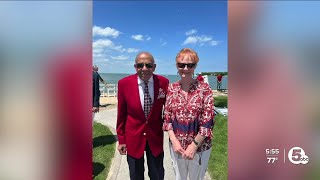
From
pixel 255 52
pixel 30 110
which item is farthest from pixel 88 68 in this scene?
pixel 255 52

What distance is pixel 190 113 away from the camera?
8.34ft

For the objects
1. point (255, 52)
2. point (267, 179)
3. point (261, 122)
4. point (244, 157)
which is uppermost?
point (255, 52)

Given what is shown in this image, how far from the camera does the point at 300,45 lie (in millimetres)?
1810

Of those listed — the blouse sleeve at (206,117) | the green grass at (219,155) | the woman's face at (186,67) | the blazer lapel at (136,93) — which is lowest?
the green grass at (219,155)

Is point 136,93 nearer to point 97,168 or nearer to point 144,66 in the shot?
point 144,66

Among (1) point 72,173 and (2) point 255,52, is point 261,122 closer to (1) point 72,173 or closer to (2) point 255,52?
(2) point 255,52

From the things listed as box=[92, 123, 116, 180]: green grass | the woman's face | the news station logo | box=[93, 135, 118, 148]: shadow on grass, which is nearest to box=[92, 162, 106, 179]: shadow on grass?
box=[92, 123, 116, 180]: green grass

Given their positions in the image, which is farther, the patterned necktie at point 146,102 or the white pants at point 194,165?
the patterned necktie at point 146,102

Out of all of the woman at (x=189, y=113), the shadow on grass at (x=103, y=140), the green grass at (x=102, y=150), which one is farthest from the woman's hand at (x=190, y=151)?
the shadow on grass at (x=103, y=140)

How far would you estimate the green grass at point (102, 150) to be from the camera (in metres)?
5.18

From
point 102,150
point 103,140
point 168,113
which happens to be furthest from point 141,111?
point 103,140

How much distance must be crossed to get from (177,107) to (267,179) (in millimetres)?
867

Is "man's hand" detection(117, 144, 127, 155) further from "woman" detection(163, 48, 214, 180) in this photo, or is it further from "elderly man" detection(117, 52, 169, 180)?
"woman" detection(163, 48, 214, 180)

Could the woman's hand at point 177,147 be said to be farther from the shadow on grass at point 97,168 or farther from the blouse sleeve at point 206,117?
the shadow on grass at point 97,168
